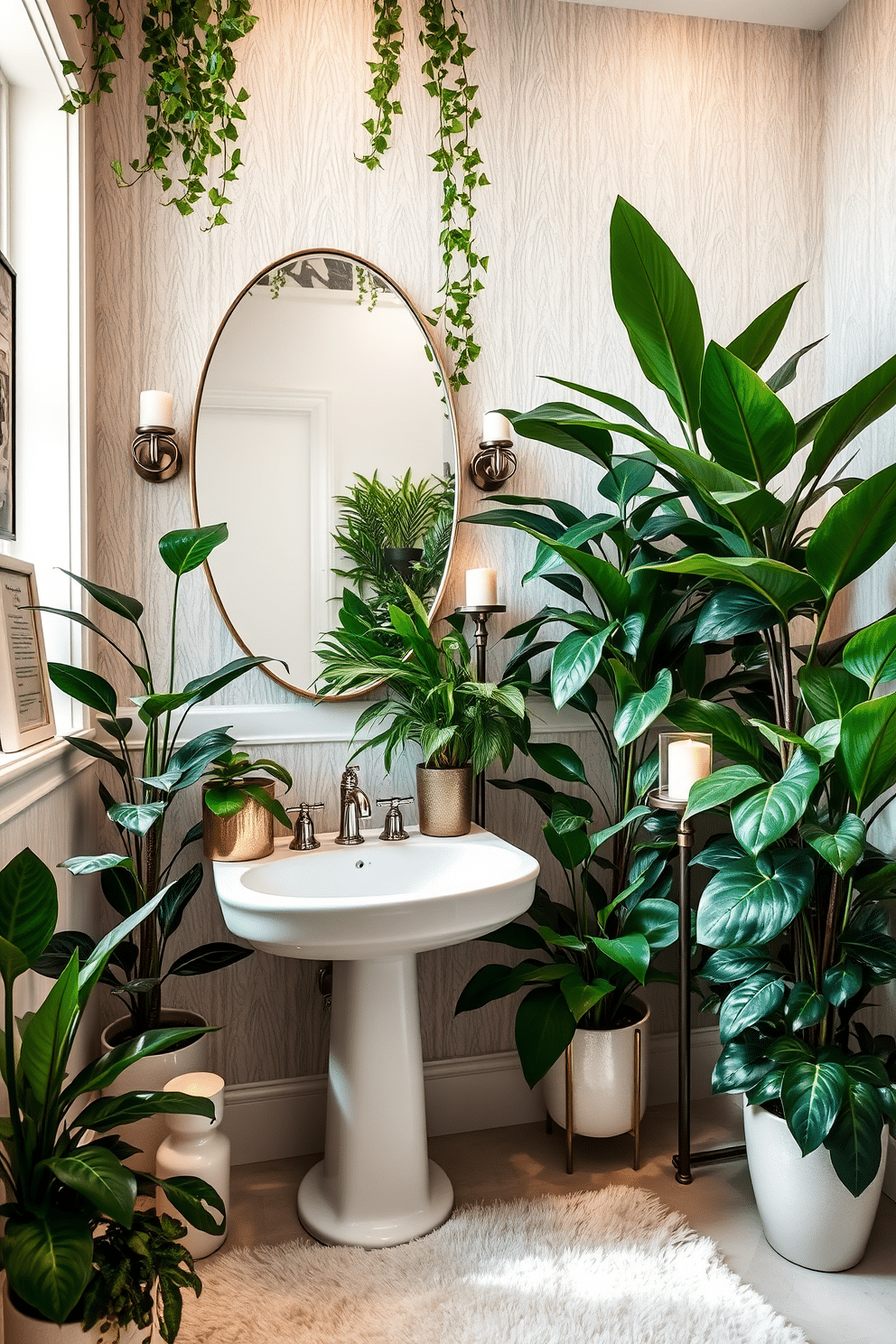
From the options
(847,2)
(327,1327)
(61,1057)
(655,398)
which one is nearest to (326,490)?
(655,398)

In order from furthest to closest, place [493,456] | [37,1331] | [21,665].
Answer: [493,456] → [21,665] → [37,1331]

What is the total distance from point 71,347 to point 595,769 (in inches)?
59.4

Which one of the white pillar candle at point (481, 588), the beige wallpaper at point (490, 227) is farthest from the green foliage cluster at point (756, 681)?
the beige wallpaper at point (490, 227)

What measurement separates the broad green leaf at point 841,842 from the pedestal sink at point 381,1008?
487 millimetres

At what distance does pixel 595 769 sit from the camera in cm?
232

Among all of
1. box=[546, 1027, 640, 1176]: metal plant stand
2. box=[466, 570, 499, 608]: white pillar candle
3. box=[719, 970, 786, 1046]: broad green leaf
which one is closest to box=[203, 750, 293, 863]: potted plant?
box=[466, 570, 499, 608]: white pillar candle

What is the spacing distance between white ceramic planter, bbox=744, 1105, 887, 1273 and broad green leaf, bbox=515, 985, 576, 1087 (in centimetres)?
40

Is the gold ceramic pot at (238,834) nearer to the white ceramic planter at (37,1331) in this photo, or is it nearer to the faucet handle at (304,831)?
the faucet handle at (304,831)

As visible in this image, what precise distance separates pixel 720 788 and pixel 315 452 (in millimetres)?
1137

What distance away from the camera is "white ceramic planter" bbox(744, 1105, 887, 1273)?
164cm

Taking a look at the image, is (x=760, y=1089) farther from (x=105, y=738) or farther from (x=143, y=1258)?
(x=105, y=738)

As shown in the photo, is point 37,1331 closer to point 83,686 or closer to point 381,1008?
point 381,1008

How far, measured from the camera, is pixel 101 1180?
956mm

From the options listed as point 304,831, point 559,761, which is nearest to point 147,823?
point 304,831
